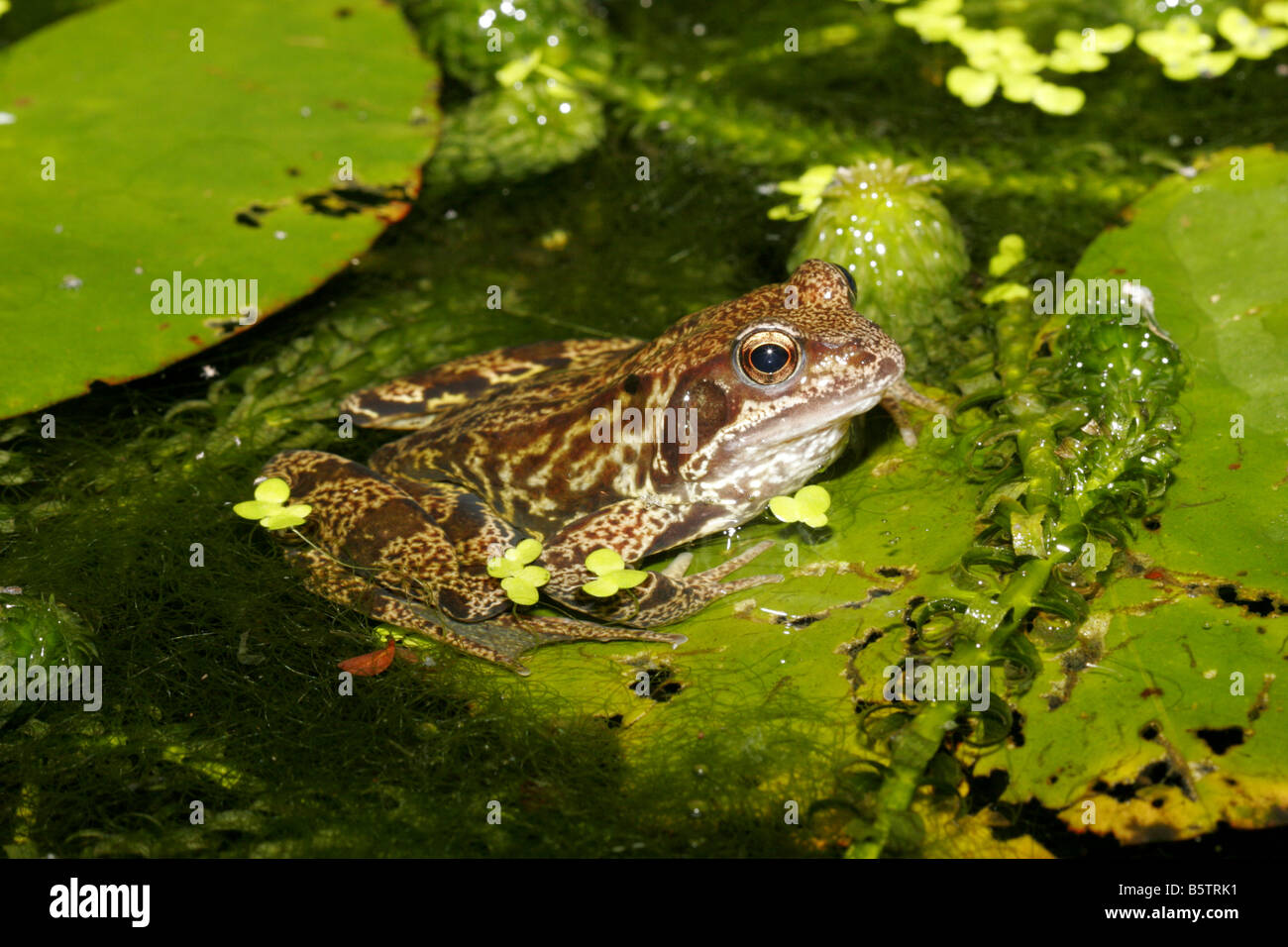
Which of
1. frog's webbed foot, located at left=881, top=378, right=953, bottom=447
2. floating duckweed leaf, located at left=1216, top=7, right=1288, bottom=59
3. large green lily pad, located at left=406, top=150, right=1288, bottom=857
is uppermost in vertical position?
floating duckweed leaf, located at left=1216, top=7, right=1288, bottom=59

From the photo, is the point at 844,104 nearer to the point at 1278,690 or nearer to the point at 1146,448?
the point at 1146,448

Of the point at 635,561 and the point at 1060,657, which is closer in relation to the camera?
the point at 1060,657

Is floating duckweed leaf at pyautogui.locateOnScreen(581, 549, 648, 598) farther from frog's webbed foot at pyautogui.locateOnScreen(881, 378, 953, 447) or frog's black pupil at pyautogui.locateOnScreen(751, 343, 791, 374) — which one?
frog's webbed foot at pyautogui.locateOnScreen(881, 378, 953, 447)

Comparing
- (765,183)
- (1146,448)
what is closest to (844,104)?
(765,183)

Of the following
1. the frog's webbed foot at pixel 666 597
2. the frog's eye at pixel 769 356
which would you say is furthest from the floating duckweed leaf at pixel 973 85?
the frog's webbed foot at pixel 666 597

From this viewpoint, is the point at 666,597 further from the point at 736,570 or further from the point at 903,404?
the point at 903,404

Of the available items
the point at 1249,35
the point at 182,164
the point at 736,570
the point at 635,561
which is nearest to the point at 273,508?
the point at 635,561

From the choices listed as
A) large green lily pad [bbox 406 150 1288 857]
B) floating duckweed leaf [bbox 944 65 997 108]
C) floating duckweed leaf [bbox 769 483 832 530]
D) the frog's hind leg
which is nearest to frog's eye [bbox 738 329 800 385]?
floating duckweed leaf [bbox 769 483 832 530]
